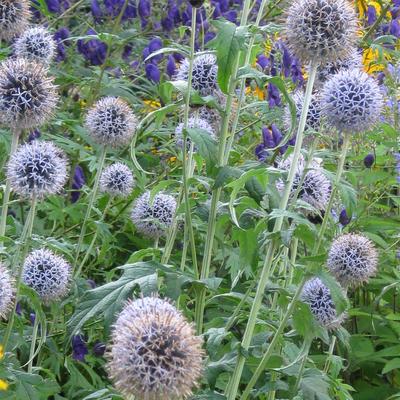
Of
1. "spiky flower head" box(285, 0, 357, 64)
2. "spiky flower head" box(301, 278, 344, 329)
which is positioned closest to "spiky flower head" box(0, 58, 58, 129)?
"spiky flower head" box(285, 0, 357, 64)

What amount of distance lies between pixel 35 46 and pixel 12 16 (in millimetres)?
267

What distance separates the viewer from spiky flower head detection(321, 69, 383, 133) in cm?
296

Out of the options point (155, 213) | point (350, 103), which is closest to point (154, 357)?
point (350, 103)

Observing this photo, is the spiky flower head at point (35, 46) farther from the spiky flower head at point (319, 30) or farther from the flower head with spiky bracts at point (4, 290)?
the flower head with spiky bracts at point (4, 290)

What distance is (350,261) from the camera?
313cm

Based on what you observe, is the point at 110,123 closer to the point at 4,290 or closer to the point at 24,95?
the point at 24,95

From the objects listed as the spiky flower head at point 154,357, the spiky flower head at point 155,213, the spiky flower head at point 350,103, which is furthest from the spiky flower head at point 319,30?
the spiky flower head at point 154,357

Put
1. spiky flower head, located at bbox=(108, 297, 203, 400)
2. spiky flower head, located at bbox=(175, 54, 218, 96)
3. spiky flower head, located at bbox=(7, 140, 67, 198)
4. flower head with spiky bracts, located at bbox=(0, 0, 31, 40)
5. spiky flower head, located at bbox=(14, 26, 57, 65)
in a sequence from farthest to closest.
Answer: spiky flower head, located at bbox=(14, 26, 57, 65) → flower head with spiky bracts, located at bbox=(0, 0, 31, 40) → spiky flower head, located at bbox=(175, 54, 218, 96) → spiky flower head, located at bbox=(7, 140, 67, 198) → spiky flower head, located at bbox=(108, 297, 203, 400)

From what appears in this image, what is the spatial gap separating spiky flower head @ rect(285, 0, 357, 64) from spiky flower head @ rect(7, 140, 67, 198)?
0.94m

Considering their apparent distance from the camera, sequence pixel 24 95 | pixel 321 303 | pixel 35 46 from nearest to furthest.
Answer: pixel 321 303 → pixel 24 95 → pixel 35 46

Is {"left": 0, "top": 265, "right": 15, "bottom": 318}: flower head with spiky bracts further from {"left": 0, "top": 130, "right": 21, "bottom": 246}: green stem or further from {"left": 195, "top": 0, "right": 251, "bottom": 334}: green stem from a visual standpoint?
{"left": 195, "top": 0, "right": 251, "bottom": 334}: green stem

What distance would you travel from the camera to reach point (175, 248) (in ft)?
14.6

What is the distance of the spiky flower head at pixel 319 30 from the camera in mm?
2832

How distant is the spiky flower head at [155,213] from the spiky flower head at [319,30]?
114 cm
